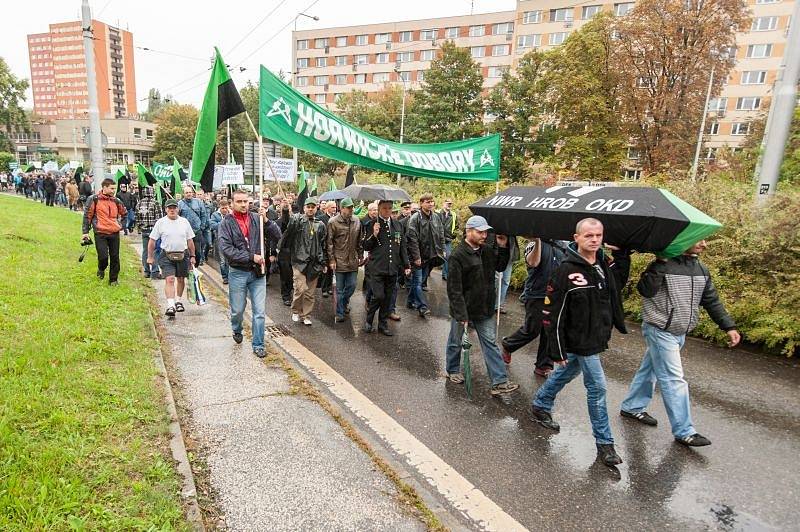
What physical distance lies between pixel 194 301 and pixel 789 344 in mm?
8420

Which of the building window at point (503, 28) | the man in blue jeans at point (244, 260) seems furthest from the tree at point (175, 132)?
the man in blue jeans at point (244, 260)

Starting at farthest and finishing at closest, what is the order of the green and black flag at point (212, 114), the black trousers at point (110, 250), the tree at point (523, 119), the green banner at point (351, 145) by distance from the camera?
the tree at point (523, 119), the black trousers at point (110, 250), the green and black flag at point (212, 114), the green banner at point (351, 145)

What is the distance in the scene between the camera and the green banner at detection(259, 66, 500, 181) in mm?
5273

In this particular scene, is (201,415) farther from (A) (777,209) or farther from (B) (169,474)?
(A) (777,209)

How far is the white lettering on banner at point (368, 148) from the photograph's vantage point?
550cm

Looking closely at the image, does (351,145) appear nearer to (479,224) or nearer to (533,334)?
(479,224)

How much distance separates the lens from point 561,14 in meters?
49.3

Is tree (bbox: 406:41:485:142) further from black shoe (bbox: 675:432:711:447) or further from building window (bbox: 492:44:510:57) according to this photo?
black shoe (bbox: 675:432:711:447)

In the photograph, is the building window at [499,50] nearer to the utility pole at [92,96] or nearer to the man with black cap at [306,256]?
the utility pole at [92,96]

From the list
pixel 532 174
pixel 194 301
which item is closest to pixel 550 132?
pixel 532 174

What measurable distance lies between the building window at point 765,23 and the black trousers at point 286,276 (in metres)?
52.9

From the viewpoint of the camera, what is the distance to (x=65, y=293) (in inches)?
269

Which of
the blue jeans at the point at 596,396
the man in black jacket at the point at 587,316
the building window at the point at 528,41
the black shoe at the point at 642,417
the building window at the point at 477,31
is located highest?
the building window at the point at 477,31

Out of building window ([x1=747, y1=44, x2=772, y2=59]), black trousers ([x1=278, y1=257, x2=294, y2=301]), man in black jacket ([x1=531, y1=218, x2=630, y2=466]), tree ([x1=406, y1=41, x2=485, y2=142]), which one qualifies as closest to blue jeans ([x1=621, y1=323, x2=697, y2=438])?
man in black jacket ([x1=531, y1=218, x2=630, y2=466])
